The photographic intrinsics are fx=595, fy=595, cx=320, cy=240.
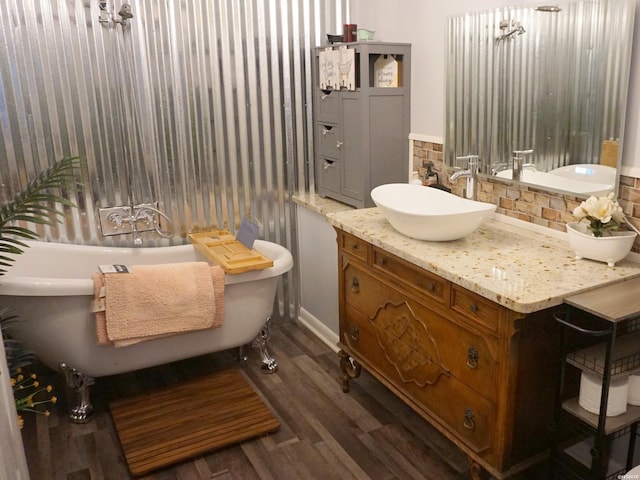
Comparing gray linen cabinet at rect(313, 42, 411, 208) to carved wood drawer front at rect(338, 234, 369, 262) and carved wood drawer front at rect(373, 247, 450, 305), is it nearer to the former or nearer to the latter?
carved wood drawer front at rect(338, 234, 369, 262)

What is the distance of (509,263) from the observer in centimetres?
216

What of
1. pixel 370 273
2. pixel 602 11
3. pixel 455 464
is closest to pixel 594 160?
pixel 602 11

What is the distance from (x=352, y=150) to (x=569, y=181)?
1.24 m

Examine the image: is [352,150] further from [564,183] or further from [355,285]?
[564,183]

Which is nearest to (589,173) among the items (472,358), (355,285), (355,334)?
(472,358)

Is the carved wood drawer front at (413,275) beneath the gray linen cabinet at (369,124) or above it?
beneath

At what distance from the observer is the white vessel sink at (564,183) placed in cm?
219

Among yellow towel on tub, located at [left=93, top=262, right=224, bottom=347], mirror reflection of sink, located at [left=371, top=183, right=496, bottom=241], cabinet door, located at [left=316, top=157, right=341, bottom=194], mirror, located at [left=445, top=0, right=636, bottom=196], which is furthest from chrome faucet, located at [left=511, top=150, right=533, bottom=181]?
yellow towel on tub, located at [left=93, top=262, right=224, bottom=347]

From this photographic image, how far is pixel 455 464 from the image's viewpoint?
2.45 metres

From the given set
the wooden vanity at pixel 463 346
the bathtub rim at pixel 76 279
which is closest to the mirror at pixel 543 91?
the wooden vanity at pixel 463 346

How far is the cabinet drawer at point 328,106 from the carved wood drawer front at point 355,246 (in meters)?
0.86

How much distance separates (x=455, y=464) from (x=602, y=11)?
1.82 metres

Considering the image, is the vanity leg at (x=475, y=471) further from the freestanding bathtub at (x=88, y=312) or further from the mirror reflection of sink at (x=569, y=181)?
the freestanding bathtub at (x=88, y=312)

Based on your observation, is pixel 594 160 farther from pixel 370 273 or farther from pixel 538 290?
pixel 370 273
